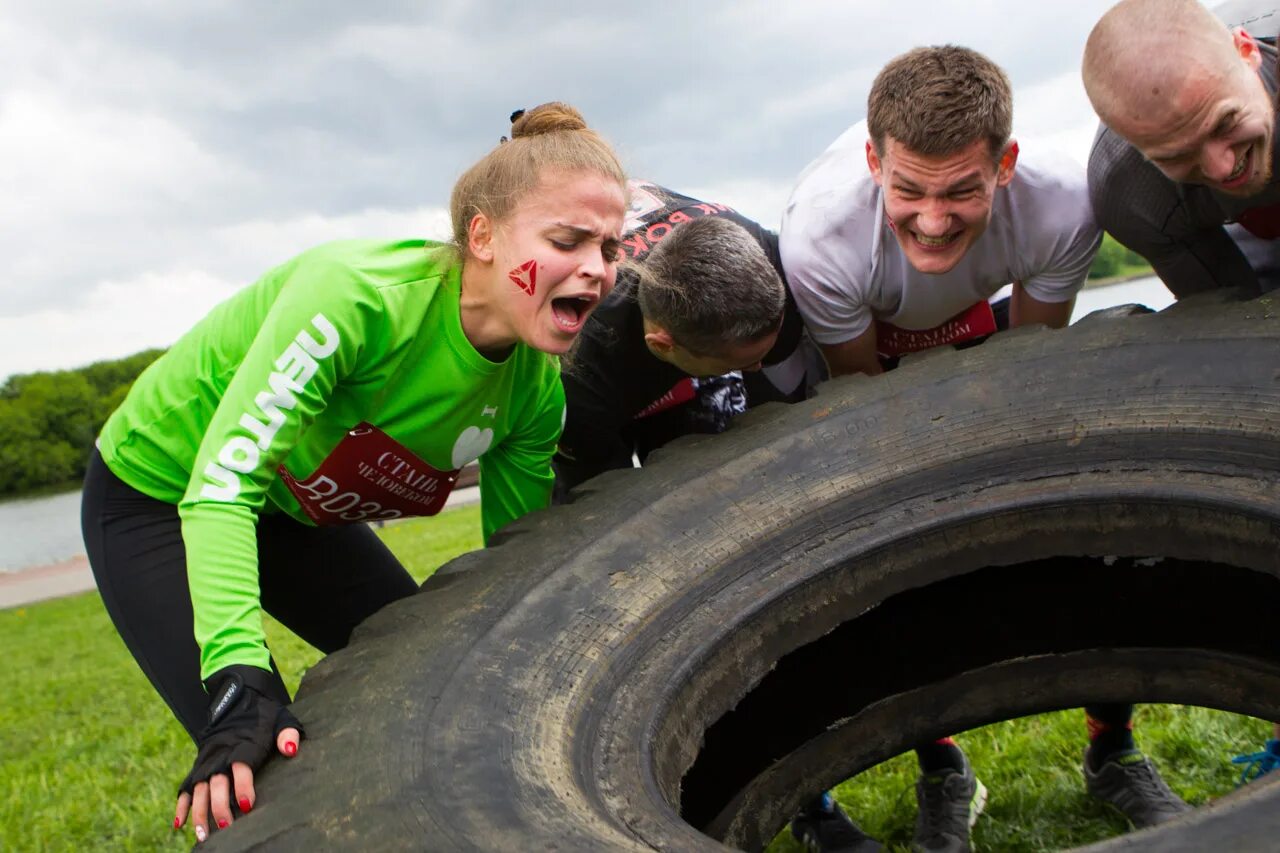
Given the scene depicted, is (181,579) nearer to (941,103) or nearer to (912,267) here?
(912,267)

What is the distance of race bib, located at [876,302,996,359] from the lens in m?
3.12

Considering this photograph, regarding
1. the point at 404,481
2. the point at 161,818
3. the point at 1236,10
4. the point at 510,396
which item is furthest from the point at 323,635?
the point at 1236,10

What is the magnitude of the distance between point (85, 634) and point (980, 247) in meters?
10.4

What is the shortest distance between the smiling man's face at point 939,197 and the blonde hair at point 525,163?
2.37ft

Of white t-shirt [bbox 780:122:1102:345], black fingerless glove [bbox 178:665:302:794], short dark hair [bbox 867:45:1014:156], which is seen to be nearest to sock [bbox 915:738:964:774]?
white t-shirt [bbox 780:122:1102:345]

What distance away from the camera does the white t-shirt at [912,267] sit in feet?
9.23

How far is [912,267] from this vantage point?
9.39ft

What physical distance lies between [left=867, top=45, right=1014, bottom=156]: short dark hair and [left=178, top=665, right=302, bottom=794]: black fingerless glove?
1920mm

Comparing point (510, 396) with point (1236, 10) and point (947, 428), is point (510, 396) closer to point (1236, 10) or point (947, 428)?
point (947, 428)

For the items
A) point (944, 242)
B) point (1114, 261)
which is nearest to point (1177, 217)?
point (944, 242)

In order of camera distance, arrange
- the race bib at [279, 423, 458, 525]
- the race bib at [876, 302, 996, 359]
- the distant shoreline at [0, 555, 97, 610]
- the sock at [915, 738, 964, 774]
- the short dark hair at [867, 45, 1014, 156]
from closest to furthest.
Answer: the race bib at [279, 423, 458, 525] < the short dark hair at [867, 45, 1014, 156] < the sock at [915, 738, 964, 774] < the race bib at [876, 302, 996, 359] < the distant shoreline at [0, 555, 97, 610]

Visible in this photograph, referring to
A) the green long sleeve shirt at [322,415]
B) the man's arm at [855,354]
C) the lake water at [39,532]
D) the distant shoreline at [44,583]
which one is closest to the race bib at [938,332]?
the man's arm at [855,354]

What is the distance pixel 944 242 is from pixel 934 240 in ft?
0.13

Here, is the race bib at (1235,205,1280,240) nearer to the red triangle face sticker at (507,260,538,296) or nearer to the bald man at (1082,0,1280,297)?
the bald man at (1082,0,1280,297)
